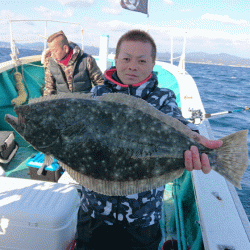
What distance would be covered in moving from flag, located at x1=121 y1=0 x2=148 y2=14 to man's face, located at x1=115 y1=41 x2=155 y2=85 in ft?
28.7

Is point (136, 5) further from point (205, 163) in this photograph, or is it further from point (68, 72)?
point (205, 163)

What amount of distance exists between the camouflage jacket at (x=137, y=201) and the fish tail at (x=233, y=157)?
426 millimetres

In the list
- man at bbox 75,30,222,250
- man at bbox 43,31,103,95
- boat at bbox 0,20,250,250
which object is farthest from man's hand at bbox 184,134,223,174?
man at bbox 43,31,103,95

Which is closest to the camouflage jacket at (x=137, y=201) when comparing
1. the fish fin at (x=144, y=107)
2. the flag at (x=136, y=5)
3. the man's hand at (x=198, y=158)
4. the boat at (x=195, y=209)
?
the fish fin at (x=144, y=107)

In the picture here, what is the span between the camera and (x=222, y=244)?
163cm

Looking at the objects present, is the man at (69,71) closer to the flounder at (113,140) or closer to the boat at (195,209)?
the boat at (195,209)

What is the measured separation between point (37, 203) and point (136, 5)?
9.38 m

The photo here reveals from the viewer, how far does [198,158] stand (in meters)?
1.37

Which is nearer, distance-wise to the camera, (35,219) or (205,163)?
(205,163)

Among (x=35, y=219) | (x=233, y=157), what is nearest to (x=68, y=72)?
(x=35, y=219)

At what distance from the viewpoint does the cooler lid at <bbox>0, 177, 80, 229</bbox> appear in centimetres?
202

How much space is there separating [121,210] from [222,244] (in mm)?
790

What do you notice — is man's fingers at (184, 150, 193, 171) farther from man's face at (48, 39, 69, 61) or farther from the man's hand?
man's face at (48, 39, 69, 61)

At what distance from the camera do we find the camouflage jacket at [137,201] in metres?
1.71
